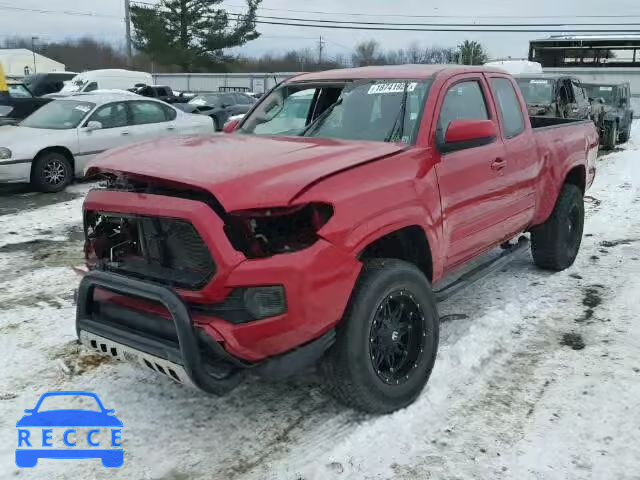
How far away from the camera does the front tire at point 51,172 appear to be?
10.2 metres

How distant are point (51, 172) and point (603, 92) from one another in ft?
53.1

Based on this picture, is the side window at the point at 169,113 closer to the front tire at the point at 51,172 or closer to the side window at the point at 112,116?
the side window at the point at 112,116

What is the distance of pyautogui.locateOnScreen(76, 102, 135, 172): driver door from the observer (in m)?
10.8

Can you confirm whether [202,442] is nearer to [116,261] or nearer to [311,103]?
[116,261]

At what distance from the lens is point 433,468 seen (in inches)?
119

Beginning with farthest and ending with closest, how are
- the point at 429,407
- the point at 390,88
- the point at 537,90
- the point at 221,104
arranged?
the point at 221,104, the point at 537,90, the point at 390,88, the point at 429,407

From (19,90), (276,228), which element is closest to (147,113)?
(19,90)

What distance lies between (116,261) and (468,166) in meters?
2.29

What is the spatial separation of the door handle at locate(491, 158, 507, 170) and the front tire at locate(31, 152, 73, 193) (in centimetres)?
807

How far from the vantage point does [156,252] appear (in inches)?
130

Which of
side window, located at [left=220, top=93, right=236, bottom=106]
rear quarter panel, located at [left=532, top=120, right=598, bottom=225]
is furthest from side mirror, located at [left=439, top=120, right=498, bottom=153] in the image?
side window, located at [left=220, top=93, right=236, bottom=106]

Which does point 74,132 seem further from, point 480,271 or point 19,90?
point 19,90

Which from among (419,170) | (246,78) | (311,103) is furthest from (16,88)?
A: (246,78)

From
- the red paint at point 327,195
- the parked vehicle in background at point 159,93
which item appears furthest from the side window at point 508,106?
the parked vehicle in background at point 159,93
